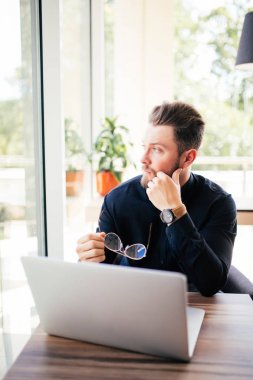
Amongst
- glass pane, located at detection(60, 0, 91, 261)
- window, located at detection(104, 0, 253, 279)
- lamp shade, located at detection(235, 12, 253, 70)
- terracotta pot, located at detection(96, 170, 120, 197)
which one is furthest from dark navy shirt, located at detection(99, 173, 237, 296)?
window, located at detection(104, 0, 253, 279)

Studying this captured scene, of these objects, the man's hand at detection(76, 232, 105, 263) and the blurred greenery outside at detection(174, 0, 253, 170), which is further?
the blurred greenery outside at detection(174, 0, 253, 170)

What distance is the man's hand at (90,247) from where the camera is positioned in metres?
1.27

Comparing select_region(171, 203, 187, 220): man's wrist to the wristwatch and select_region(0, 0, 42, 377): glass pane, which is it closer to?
the wristwatch

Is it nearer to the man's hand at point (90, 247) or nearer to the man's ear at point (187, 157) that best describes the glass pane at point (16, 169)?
the man's hand at point (90, 247)

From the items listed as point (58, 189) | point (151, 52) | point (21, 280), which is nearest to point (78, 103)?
point (151, 52)

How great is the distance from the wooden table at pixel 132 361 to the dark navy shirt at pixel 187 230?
305 mm

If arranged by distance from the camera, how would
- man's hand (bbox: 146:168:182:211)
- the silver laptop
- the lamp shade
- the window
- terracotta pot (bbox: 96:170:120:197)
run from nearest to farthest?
1. the silver laptop
2. man's hand (bbox: 146:168:182:211)
3. the lamp shade
4. terracotta pot (bbox: 96:170:120:197)
5. the window

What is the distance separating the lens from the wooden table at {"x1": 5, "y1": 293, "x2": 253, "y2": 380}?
79 centimetres

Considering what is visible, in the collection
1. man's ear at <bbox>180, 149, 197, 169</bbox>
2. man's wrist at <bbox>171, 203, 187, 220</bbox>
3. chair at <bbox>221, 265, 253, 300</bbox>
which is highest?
man's ear at <bbox>180, 149, 197, 169</bbox>

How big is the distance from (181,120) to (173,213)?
0.47 metres

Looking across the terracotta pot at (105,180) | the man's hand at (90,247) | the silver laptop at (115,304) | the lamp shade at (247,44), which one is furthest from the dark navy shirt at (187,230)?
the lamp shade at (247,44)

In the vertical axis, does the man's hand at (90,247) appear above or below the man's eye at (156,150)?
below

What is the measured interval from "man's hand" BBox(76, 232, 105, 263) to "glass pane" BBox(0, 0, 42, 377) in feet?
1.76

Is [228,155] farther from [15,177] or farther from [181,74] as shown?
[15,177]
